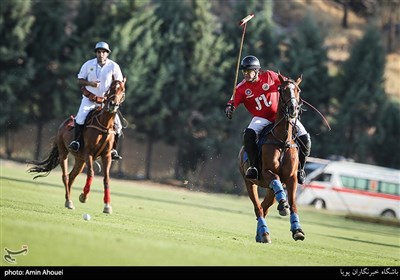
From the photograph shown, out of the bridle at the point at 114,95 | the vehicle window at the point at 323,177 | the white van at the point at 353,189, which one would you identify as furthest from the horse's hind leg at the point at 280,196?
the vehicle window at the point at 323,177

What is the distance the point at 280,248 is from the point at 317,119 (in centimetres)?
4349

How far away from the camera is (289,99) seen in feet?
56.0

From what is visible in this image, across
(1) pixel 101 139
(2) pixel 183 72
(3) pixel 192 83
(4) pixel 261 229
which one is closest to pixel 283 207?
(4) pixel 261 229

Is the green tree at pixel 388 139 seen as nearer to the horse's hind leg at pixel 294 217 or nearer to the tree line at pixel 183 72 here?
the tree line at pixel 183 72

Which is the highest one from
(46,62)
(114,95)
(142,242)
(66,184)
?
(114,95)

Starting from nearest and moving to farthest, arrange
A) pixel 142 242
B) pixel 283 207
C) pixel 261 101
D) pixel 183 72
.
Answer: pixel 142 242 < pixel 283 207 < pixel 261 101 < pixel 183 72

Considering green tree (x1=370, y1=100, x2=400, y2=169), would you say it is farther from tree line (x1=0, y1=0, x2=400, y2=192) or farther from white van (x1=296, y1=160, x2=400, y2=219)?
white van (x1=296, y1=160, x2=400, y2=219)

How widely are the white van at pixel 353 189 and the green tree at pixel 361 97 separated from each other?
637 cm

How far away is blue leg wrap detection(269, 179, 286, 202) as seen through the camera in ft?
55.3

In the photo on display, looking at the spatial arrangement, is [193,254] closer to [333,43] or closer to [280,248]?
[280,248]

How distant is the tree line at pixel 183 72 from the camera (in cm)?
5397

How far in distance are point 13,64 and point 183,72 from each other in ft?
32.7

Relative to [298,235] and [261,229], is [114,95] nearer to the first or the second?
[261,229]

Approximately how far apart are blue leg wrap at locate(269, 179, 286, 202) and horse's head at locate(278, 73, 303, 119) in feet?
3.83
